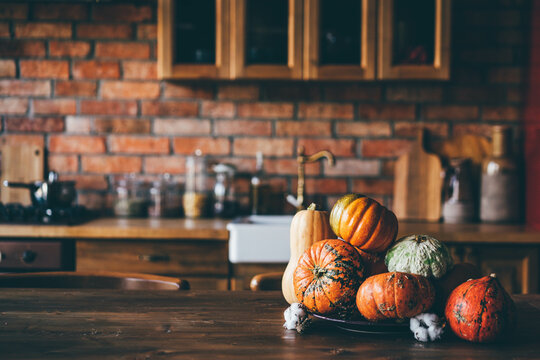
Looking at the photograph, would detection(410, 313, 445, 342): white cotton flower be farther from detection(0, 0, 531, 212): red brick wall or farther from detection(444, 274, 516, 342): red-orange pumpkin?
detection(0, 0, 531, 212): red brick wall

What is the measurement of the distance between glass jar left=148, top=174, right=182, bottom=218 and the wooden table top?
4.53 ft

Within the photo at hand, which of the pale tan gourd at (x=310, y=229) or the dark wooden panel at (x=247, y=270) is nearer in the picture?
the pale tan gourd at (x=310, y=229)

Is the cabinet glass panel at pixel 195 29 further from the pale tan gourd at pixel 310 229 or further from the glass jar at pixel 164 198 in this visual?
the pale tan gourd at pixel 310 229

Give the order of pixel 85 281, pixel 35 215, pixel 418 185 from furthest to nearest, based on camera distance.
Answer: pixel 418 185, pixel 35 215, pixel 85 281

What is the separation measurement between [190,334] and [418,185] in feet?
6.05

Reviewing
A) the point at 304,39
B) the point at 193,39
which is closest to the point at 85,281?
the point at 193,39

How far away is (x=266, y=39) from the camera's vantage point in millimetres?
2344

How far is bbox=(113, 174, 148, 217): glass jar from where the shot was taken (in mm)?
2469

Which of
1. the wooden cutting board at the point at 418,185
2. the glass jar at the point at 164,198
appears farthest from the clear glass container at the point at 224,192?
the wooden cutting board at the point at 418,185

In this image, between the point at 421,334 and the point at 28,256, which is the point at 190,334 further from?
the point at 28,256

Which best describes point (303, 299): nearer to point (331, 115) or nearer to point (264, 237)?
point (264, 237)

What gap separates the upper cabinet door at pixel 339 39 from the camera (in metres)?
2.31

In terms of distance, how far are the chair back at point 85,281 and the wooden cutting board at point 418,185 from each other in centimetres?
150

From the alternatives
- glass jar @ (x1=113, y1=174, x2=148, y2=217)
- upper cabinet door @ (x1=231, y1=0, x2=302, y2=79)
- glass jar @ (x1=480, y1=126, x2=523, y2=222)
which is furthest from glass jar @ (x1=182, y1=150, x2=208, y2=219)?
glass jar @ (x1=480, y1=126, x2=523, y2=222)
